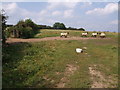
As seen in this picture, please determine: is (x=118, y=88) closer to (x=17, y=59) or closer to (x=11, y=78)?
(x=11, y=78)

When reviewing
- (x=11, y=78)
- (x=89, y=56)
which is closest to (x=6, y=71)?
(x=11, y=78)

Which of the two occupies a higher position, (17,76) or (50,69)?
(50,69)

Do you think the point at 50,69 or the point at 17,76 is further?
the point at 50,69

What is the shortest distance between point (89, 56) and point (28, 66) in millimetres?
6384

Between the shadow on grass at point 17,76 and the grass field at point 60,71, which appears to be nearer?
the shadow on grass at point 17,76

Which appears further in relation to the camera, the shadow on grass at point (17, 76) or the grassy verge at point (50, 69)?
the grassy verge at point (50, 69)

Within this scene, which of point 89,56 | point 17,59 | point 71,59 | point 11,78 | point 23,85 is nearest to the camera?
point 23,85

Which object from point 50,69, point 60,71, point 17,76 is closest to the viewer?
point 17,76

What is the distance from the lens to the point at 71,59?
14.4 meters

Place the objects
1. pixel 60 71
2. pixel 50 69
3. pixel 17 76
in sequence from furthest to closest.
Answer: pixel 50 69, pixel 60 71, pixel 17 76

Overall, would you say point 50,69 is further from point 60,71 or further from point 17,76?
point 17,76

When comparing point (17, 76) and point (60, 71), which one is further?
point (60, 71)

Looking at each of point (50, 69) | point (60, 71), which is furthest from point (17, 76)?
point (60, 71)

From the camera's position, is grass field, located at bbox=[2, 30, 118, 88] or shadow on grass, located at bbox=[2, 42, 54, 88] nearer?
shadow on grass, located at bbox=[2, 42, 54, 88]
